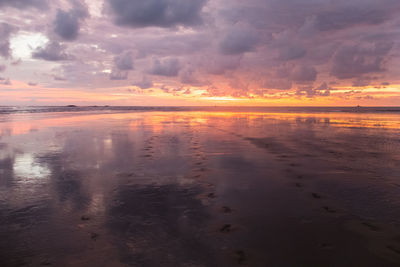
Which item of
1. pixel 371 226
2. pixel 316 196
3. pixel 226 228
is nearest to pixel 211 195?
pixel 226 228

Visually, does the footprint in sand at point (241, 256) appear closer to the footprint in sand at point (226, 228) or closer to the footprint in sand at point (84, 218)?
the footprint in sand at point (226, 228)

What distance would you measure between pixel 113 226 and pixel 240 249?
9.16ft

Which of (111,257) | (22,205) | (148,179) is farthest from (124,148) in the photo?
(111,257)

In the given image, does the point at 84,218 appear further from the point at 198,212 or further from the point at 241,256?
the point at 241,256

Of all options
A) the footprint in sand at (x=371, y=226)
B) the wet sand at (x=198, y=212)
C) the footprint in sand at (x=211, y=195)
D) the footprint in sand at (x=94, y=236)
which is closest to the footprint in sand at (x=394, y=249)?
the wet sand at (x=198, y=212)

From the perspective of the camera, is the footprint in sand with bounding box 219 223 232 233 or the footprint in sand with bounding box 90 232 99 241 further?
the footprint in sand with bounding box 219 223 232 233

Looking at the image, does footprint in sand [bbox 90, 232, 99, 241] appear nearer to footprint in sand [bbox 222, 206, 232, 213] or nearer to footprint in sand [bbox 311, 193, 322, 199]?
footprint in sand [bbox 222, 206, 232, 213]

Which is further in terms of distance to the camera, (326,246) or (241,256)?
(326,246)

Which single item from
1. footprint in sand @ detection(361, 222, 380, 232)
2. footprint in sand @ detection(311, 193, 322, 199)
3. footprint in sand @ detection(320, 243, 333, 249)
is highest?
footprint in sand @ detection(311, 193, 322, 199)

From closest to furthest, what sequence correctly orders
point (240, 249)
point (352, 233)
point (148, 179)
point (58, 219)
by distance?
point (240, 249), point (352, 233), point (58, 219), point (148, 179)

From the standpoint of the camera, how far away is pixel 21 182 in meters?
8.98

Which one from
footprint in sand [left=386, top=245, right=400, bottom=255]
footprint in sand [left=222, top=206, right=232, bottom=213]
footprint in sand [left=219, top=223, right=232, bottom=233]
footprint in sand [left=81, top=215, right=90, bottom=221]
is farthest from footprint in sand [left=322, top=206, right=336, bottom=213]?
footprint in sand [left=81, top=215, right=90, bottom=221]

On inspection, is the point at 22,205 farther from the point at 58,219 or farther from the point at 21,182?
the point at 21,182

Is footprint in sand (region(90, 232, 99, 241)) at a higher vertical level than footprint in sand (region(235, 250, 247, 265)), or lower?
higher
